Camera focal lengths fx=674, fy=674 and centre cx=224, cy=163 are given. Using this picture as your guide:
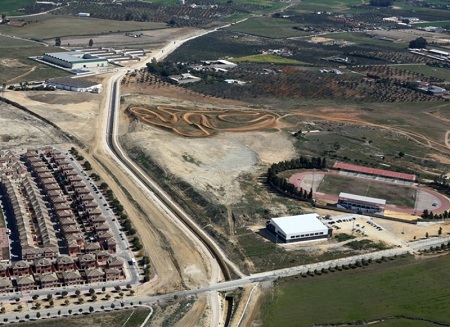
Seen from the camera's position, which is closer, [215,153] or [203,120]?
[215,153]

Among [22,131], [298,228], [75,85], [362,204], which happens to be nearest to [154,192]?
[298,228]

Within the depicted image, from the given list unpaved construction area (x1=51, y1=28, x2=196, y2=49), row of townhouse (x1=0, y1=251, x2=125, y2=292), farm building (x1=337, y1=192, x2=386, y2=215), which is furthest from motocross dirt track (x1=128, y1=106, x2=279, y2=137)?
unpaved construction area (x1=51, y1=28, x2=196, y2=49)

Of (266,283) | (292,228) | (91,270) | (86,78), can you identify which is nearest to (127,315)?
(91,270)

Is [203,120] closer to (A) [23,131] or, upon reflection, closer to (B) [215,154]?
(B) [215,154]

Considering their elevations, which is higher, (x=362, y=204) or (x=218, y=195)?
(x=218, y=195)

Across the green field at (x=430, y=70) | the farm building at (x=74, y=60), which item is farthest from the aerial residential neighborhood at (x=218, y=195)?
the green field at (x=430, y=70)

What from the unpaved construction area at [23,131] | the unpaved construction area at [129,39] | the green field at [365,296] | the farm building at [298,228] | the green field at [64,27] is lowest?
the green field at [365,296]

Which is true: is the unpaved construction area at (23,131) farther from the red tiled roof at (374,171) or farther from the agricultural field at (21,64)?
the red tiled roof at (374,171)
